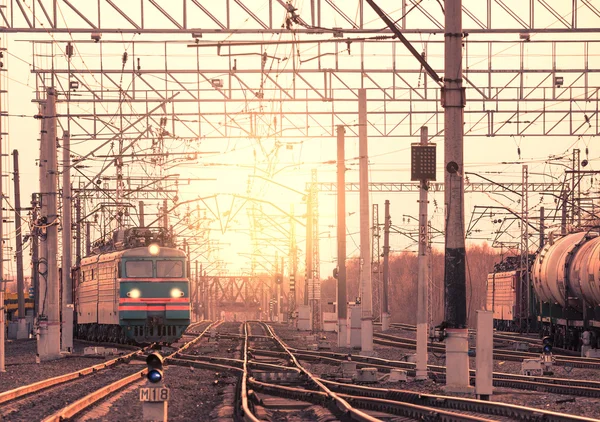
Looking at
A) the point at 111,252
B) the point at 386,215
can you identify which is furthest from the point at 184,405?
the point at 386,215

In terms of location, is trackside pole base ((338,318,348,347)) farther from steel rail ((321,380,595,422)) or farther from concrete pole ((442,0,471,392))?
concrete pole ((442,0,471,392))

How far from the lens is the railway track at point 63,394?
641 inches

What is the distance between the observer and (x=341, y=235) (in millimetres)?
39500

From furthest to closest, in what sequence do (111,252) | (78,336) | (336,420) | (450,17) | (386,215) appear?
(386,215), (78,336), (111,252), (450,17), (336,420)

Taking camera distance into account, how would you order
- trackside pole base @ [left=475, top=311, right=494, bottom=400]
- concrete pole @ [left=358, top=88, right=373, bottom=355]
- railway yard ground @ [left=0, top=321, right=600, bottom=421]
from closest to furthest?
railway yard ground @ [left=0, top=321, right=600, bottom=421] < trackside pole base @ [left=475, top=311, right=494, bottom=400] < concrete pole @ [left=358, top=88, right=373, bottom=355]

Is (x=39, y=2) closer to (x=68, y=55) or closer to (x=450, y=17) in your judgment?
(x=68, y=55)

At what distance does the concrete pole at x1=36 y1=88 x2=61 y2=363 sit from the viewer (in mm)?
32562

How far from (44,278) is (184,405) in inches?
648

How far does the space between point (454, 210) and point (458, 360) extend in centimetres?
265

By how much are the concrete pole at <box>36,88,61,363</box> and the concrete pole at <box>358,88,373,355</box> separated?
919 cm

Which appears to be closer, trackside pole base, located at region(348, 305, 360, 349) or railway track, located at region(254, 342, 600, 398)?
railway track, located at region(254, 342, 600, 398)

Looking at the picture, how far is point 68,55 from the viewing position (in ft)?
114

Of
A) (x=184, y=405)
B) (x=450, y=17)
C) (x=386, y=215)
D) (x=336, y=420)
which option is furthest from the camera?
(x=386, y=215)

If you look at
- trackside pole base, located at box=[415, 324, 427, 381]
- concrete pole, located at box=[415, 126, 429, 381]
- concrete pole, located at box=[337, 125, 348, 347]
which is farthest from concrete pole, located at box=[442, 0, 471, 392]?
concrete pole, located at box=[337, 125, 348, 347]
